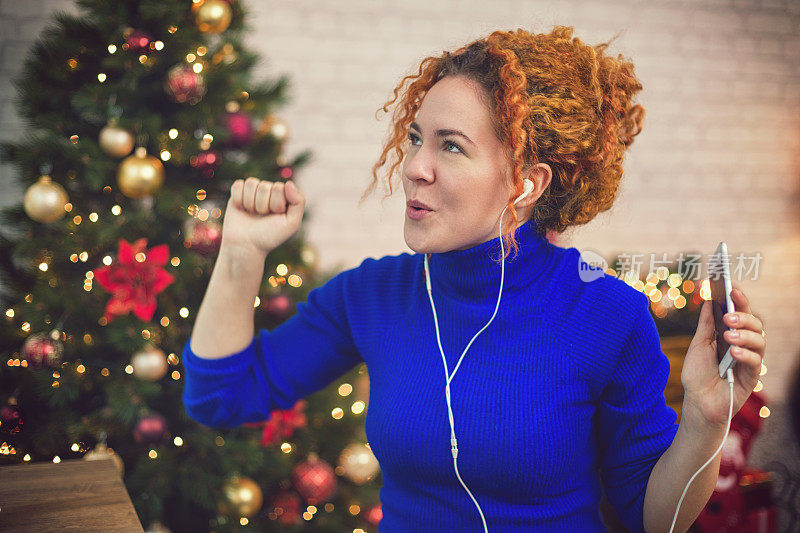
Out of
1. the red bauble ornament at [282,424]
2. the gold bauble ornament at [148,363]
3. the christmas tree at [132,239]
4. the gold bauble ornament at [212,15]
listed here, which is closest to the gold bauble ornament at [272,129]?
the christmas tree at [132,239]

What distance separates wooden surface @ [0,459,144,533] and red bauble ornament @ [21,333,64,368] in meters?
0.58

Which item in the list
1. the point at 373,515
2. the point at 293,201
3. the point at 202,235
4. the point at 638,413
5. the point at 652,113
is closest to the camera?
the point at 638,413

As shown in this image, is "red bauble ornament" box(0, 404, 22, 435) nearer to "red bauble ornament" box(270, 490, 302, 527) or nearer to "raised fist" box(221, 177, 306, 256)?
"red bauble ornament" box(270, 490, 302, 527)

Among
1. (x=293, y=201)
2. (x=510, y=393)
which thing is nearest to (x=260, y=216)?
(x=293, y=201)

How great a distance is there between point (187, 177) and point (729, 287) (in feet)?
4.73

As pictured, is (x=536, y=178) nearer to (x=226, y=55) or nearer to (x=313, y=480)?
(x=226, y=55)

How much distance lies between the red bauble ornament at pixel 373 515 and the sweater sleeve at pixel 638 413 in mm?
1145

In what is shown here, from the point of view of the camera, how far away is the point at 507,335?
3.44 feet

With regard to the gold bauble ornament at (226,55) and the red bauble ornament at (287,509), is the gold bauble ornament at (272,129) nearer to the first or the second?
the gold bauble ornament at (226,55)

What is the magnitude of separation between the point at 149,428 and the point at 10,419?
350 millimetres

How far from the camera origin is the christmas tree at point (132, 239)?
1.70m

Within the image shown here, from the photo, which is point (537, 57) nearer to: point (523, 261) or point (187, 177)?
point (523, 261)

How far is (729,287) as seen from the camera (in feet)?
2.70

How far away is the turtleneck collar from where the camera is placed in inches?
41.9
